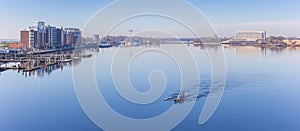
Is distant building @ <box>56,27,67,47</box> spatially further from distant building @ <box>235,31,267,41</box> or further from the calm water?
distant building @ <box>235,31,267,41</box>

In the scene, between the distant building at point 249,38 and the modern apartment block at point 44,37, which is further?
the distant building at point 249,38

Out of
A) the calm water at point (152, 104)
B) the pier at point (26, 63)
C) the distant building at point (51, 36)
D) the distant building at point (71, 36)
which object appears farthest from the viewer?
the distant building at point (71, 36)

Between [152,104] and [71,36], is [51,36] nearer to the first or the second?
[71,36]

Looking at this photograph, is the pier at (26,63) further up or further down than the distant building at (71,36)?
further down

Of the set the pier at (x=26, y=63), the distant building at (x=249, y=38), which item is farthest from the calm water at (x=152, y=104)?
the distant building at (x=249, y=38)

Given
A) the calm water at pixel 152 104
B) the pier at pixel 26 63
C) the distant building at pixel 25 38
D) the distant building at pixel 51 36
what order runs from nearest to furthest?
the calm water at pixel 152 104 < the pier at pixel 26 63 < the distant building at pixel 25 38 < the distant building at pixel 51 36

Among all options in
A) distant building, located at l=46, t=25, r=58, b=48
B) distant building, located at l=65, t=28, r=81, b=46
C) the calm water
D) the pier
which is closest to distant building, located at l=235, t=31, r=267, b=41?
distant building, located at l=65, t=28, r=81, b=46

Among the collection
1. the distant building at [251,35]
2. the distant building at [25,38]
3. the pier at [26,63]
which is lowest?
the pier at [26,63]

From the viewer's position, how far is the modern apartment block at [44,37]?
12.8m

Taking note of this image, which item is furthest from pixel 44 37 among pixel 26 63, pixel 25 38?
pixel 26 63

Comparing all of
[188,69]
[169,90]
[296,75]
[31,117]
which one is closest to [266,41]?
[296,75]

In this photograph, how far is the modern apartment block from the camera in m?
12.8

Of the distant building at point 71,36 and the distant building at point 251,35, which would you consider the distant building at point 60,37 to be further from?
the distant building at point 251,35

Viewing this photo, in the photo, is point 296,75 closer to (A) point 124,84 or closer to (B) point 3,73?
(A) point 124,84
